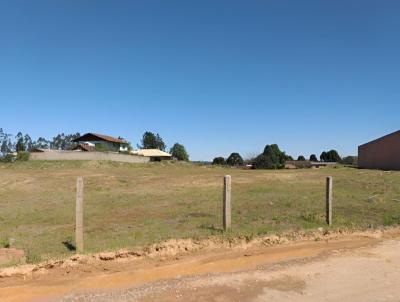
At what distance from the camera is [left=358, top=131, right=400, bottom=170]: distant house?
48475mm

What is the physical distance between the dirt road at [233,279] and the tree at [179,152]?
98780 millimetres

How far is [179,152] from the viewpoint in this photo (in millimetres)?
109375

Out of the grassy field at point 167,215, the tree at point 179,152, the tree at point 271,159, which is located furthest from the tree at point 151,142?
the grassy field at point 167,215

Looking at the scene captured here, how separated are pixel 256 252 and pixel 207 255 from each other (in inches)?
39.8

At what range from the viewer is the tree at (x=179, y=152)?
108125mm

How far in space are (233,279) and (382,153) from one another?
49387 millimetres

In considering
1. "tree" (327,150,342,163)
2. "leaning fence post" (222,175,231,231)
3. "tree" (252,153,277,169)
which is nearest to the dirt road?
"leaning fence post" (222,175,231,231)

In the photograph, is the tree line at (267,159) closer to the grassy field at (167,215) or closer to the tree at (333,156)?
the tree at (333,156)

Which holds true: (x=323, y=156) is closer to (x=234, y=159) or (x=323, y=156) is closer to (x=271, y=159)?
(x=234, y=159)

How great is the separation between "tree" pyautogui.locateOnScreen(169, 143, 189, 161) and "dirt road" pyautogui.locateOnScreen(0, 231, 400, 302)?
9878 cm

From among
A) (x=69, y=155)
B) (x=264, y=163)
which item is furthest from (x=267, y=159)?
(x=69, y=155)

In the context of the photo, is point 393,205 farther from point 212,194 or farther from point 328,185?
point 212,194

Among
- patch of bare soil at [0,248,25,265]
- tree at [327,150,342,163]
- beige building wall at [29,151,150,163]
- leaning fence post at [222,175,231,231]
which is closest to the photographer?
Answer: patch of bare soil at [0,248,25,265]

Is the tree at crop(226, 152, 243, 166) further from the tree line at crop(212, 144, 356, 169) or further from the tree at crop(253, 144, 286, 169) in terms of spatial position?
the tree at crop(253, 144, 286, 169)
